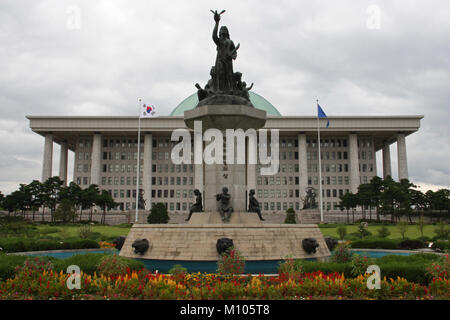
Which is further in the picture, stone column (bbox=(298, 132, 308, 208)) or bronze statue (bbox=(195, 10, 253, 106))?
stone column (bbox=(298, 132, 308, 208))

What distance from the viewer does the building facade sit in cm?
10231

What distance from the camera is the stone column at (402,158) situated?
99.9 metres

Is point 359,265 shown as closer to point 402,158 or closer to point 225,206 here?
point 225,206

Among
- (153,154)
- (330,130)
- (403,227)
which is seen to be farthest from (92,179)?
(403,227)

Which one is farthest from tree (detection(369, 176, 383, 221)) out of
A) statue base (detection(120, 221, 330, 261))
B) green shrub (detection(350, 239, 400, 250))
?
statue base (detection(120, 221, 330, 261))

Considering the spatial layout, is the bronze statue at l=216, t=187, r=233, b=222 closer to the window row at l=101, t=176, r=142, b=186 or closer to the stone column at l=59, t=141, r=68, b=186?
the window row at l=101, t=176, r=142, b=186

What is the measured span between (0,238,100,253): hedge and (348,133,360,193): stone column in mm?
89811

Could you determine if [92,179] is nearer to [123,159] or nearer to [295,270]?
[123,159]

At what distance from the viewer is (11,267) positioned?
1152 centimetres

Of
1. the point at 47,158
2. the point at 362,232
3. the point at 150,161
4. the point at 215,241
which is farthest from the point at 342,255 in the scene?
the point at 47,158

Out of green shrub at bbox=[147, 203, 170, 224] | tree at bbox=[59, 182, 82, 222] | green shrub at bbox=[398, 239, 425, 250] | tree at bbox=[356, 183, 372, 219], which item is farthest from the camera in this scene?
tree at bbox=[59, 182, 82, 222]
